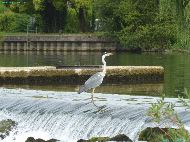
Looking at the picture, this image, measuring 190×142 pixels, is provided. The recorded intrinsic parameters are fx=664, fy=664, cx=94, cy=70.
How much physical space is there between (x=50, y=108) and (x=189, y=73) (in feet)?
76.4

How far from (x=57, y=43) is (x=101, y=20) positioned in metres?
8.16

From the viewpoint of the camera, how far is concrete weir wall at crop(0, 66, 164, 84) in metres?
36.1

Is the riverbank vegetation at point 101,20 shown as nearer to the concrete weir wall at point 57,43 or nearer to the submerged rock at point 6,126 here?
the concrete weir wall at point 57,43

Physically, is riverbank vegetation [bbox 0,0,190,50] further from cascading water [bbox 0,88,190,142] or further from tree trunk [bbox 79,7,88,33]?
cascading water [bbox 0,88,190,142]

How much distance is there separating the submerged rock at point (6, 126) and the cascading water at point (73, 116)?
0.16m

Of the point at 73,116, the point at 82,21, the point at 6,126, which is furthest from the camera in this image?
the point at 82,21

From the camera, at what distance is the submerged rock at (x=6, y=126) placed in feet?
72.8

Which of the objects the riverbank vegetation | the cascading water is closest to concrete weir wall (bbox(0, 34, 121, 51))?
the riverbank vegetation

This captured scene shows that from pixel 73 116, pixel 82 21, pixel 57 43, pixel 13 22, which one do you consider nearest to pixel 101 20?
pixel 82 21

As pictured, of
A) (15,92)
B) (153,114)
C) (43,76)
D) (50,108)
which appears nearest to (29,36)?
(43,76)

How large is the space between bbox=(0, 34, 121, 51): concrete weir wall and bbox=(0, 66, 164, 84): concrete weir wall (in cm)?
4637

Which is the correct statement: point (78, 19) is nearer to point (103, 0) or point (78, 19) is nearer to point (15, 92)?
point (103, 0)

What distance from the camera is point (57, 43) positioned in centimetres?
8519

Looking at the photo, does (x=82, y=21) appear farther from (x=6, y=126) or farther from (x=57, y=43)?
(x=6, y=126)
